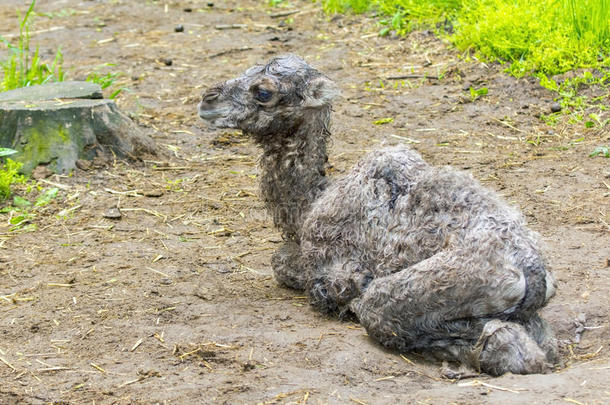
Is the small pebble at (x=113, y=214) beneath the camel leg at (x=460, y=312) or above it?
beneath

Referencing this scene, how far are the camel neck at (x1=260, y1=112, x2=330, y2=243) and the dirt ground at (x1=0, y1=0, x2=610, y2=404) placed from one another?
568mm

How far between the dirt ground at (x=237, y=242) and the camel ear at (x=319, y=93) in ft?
3.93

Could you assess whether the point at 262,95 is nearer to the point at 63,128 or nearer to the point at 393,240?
the point at 393,240

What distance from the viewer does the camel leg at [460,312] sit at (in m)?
4.29

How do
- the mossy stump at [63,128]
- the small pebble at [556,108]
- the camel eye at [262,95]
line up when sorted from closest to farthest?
the camel eye at [262,95], the mossy stump at [63,128], the small pebble at [556,108]

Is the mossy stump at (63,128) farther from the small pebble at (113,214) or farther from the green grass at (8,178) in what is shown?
the small pebble at (113,214)

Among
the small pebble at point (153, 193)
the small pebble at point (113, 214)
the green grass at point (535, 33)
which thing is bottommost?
the small pebble at point (113, 214)

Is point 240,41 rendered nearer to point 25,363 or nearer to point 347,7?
point 347,7

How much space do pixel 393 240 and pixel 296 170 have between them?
851mm

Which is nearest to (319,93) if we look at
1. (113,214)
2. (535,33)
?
(113,214)

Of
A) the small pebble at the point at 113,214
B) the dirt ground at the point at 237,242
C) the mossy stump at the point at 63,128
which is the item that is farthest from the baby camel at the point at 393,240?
the mossy stump at the point at 63,128

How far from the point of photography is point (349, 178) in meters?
5.21

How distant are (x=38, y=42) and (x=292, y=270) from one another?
24.0 feet

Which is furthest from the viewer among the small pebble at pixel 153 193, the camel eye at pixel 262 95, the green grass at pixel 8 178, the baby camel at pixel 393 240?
the small pebble at pixel 153 193
